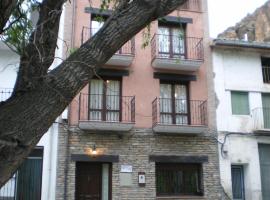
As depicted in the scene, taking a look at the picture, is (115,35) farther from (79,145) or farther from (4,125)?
(79,145)

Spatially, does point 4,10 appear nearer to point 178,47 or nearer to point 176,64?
point 176,64

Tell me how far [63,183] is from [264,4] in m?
18.6

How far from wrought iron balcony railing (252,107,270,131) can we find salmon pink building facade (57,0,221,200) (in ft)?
5.96

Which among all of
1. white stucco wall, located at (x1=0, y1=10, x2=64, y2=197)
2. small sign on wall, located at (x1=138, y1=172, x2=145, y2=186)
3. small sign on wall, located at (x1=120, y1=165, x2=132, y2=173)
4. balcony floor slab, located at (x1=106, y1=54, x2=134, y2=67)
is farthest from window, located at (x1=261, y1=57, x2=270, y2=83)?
white stucco wall, located at (x1=0, y1=10, x2=64, y2=197)

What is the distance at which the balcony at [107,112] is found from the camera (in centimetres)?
1562

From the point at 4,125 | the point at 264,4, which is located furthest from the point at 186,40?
the point at 4,125

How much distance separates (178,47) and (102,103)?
→ 3.90 meters

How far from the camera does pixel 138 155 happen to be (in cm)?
1611

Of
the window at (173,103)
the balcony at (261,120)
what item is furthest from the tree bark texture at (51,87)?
the balcony at (261,120)

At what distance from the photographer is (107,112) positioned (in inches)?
645

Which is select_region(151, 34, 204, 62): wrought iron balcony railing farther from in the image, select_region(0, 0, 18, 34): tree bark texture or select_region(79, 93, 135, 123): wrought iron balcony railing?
select_region(0, 0, 18, 34): tree bark texture

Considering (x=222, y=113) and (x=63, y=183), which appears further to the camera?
(x=222, y=113)

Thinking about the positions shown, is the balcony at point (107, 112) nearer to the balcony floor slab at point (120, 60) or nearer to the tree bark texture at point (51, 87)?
the balcony floor slab at point (120, 60)

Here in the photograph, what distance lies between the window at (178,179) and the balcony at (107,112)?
6.84ft
